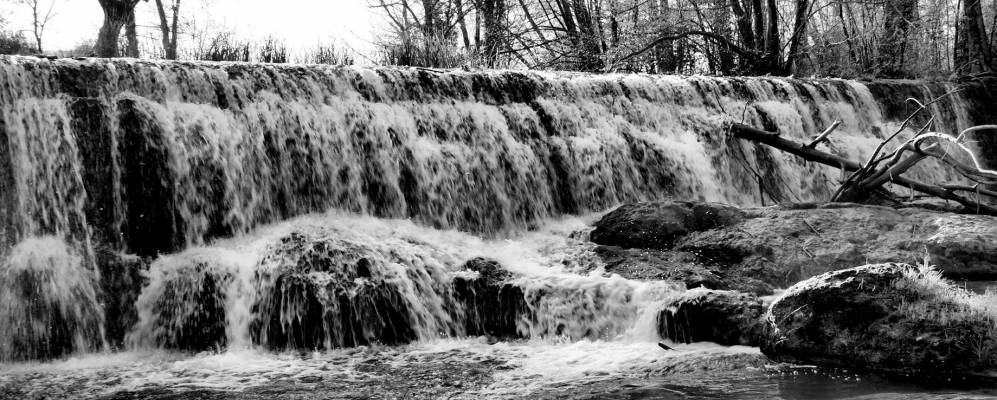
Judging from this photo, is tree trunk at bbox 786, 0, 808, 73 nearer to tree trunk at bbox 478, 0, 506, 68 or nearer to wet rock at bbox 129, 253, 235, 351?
tree trunk at bbox 478, 0, 506, 68

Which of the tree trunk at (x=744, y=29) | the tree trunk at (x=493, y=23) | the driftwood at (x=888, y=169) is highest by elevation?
the tree trunk at (x=493, y=23)

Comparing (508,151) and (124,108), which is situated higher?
(124,108)

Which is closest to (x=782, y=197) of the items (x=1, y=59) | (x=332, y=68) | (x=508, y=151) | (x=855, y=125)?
(x=855, y=125)

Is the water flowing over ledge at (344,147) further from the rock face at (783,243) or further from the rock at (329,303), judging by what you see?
the rock face at (783,243)

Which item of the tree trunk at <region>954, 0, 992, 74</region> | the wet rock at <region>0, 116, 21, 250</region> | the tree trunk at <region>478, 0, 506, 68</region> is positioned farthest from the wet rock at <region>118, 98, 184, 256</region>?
the tree trunk at <region>954, 0, 992, 74</region>

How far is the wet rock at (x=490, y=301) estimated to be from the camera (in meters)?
5.39

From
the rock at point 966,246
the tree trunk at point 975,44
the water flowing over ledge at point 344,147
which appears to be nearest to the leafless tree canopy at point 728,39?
the tree trunk at point 975,44

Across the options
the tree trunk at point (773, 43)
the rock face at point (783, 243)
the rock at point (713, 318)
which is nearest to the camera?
the rock at point (713, 318)

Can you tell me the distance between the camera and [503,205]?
782 cm

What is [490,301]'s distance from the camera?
551 centimetres

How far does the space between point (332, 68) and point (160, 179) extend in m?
2.18

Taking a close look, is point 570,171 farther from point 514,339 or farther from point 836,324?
point 836,324

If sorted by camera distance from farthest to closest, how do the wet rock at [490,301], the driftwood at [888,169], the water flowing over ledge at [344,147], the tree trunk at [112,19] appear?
the tree trunk at [112,19], the driftwood at [888,169], the water flowing over ledge at [344,147], the wet rock at [490,301]

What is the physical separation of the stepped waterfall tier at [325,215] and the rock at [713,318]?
0.13 ft
